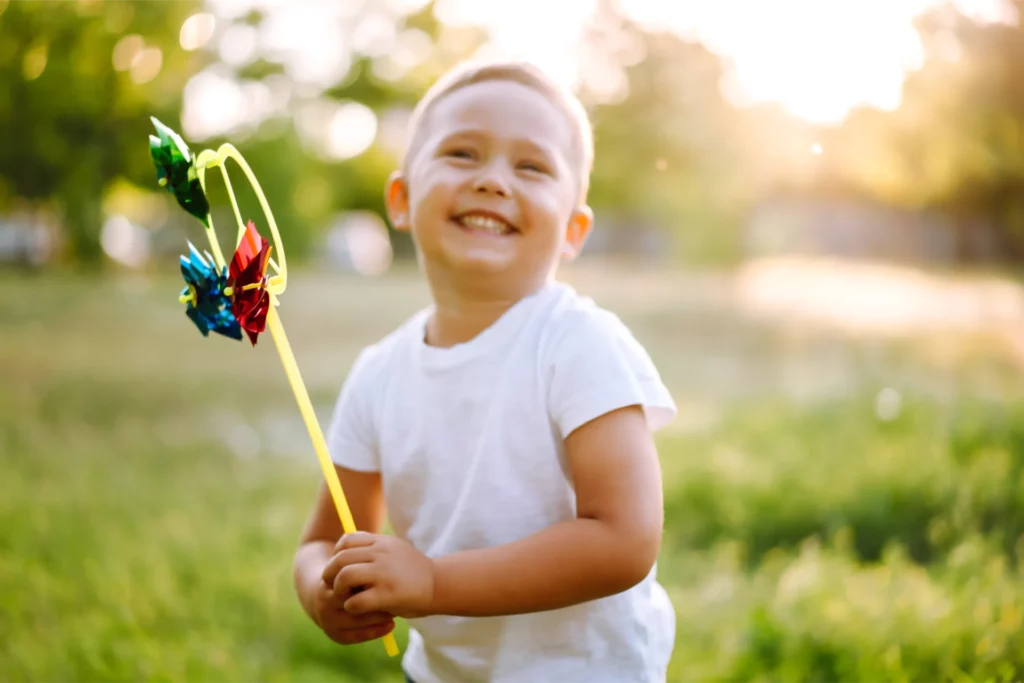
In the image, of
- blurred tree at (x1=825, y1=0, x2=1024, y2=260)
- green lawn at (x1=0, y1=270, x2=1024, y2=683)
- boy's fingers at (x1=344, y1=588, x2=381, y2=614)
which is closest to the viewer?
boy's fingers at (x1=344, y1=588, x2=381, y2=614)

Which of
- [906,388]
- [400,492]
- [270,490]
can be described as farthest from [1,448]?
[906,388]

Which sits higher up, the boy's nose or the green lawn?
the boy's nose

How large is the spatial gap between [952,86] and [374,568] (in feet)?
25.1

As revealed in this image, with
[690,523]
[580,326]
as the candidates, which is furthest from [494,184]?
[690,523]

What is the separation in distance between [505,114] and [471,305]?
0.92 ft

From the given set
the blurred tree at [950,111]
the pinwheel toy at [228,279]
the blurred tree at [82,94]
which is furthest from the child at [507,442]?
the blurred tree at [950,111]

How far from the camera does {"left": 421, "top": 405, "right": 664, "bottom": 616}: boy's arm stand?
1206 millimetres

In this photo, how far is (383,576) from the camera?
1.18 meters

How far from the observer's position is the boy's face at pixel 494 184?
1369mm

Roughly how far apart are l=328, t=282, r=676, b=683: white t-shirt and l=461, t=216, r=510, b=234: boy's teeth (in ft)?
0.37

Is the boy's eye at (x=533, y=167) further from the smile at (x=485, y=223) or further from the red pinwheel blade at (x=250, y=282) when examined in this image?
the red pinwheel blade at (x=250, y=282)

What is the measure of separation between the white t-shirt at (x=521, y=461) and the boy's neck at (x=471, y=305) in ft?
0.10

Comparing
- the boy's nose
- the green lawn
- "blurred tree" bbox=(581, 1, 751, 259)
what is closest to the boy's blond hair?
the boy's nose

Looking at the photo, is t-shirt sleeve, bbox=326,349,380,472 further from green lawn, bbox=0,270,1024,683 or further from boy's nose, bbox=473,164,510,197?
green lawn, bbox=0,270,1024,683
